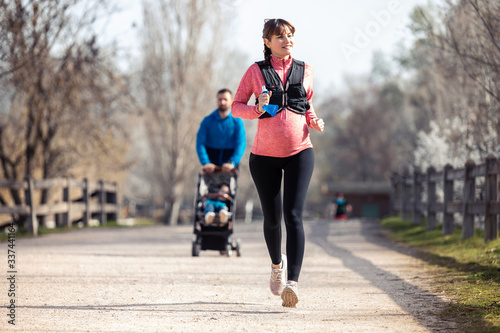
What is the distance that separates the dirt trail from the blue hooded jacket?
1398 mm

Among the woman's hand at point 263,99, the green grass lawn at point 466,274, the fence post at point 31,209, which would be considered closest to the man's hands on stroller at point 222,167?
the green grass lawn at point 466,274

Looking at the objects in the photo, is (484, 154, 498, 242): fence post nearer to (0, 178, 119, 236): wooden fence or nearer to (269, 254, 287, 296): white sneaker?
(269, 254, 287, 296): white sneaker

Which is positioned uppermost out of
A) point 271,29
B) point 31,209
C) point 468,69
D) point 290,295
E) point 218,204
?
point 468,69

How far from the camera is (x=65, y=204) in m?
18.0

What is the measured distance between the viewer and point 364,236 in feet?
51.7

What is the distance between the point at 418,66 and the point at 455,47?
39973mm

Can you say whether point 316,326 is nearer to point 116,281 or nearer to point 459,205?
point 116,281

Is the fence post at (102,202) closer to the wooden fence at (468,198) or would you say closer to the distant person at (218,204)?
the wooden fence at (468,198)

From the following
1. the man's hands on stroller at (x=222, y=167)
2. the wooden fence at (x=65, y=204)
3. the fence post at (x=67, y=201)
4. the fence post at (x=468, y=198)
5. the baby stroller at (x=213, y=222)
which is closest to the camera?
the man's hands on stroller at (x=222, y=167)

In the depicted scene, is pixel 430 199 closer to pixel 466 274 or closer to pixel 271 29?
pixel 466 274

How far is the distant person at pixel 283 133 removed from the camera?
17.6 feet

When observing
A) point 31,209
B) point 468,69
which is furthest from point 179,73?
point 468,69

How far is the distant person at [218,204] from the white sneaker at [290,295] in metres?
4.32

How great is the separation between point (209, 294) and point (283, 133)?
67.8 inches
